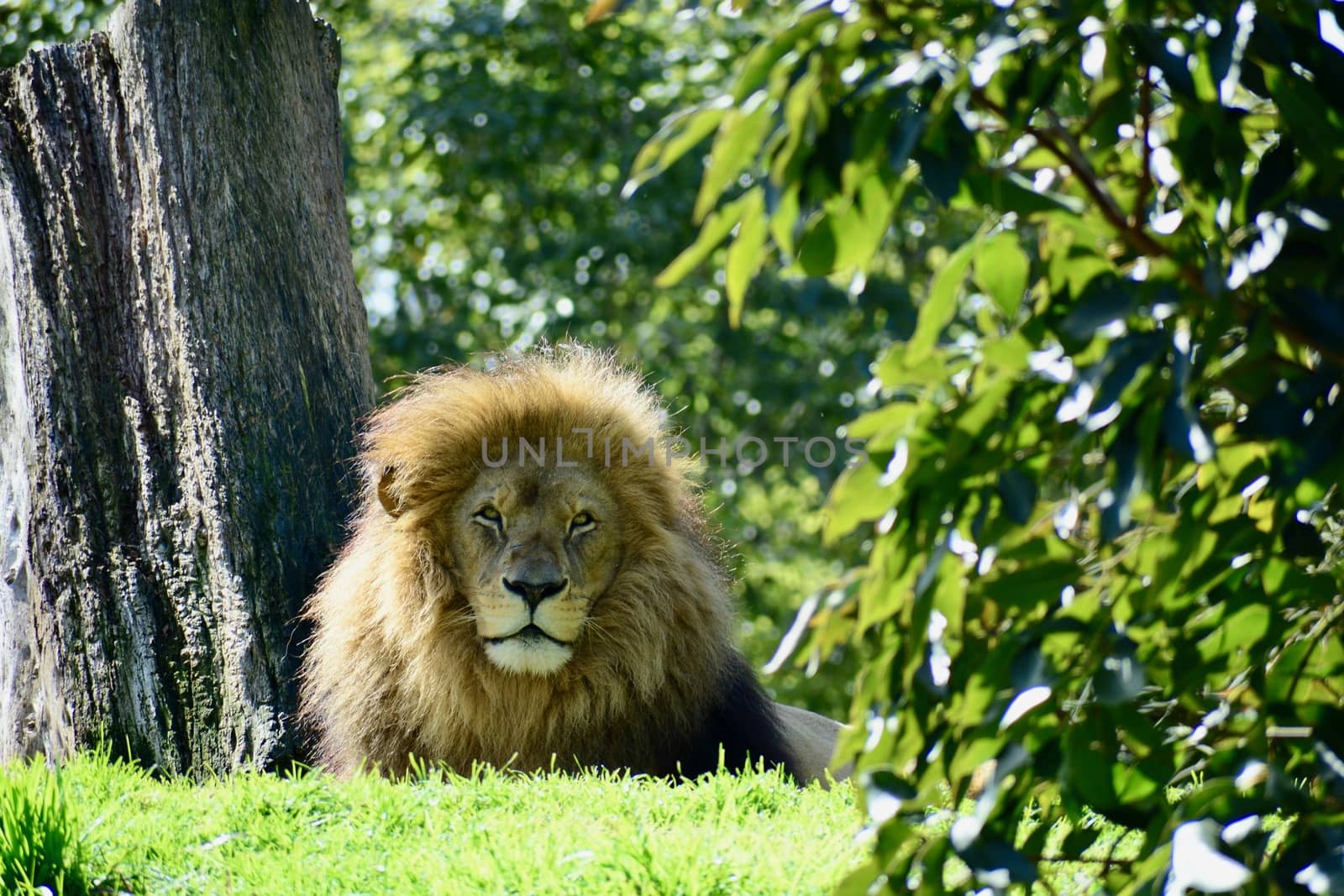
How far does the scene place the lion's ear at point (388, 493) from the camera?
4070 millimetres

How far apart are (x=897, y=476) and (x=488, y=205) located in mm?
11163

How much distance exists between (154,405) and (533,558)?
1327mm

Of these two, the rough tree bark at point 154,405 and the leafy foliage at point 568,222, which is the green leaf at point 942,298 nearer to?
the rough tree bark at point 154,405

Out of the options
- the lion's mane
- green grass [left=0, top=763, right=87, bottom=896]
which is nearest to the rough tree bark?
the lion's mane

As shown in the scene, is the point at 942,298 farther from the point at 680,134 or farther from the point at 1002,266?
the point at 680,134

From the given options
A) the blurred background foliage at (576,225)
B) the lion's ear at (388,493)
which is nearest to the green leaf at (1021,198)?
the lion's ear at (388,493)

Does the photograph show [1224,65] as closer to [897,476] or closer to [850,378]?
[897,476]

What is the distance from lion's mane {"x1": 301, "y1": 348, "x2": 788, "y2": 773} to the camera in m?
4.02

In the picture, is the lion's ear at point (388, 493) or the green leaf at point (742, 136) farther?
the lion's ear at point (388, 493)

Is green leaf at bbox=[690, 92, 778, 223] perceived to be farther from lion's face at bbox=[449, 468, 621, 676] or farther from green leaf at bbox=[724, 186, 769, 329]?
lion's face at bbox=[449, 468, 621, 676]

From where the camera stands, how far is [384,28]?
1159cm

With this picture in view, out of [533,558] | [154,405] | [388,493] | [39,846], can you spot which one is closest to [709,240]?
[39,846]

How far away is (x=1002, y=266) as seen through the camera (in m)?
1.60

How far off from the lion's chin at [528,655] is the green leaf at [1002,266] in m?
2.56
